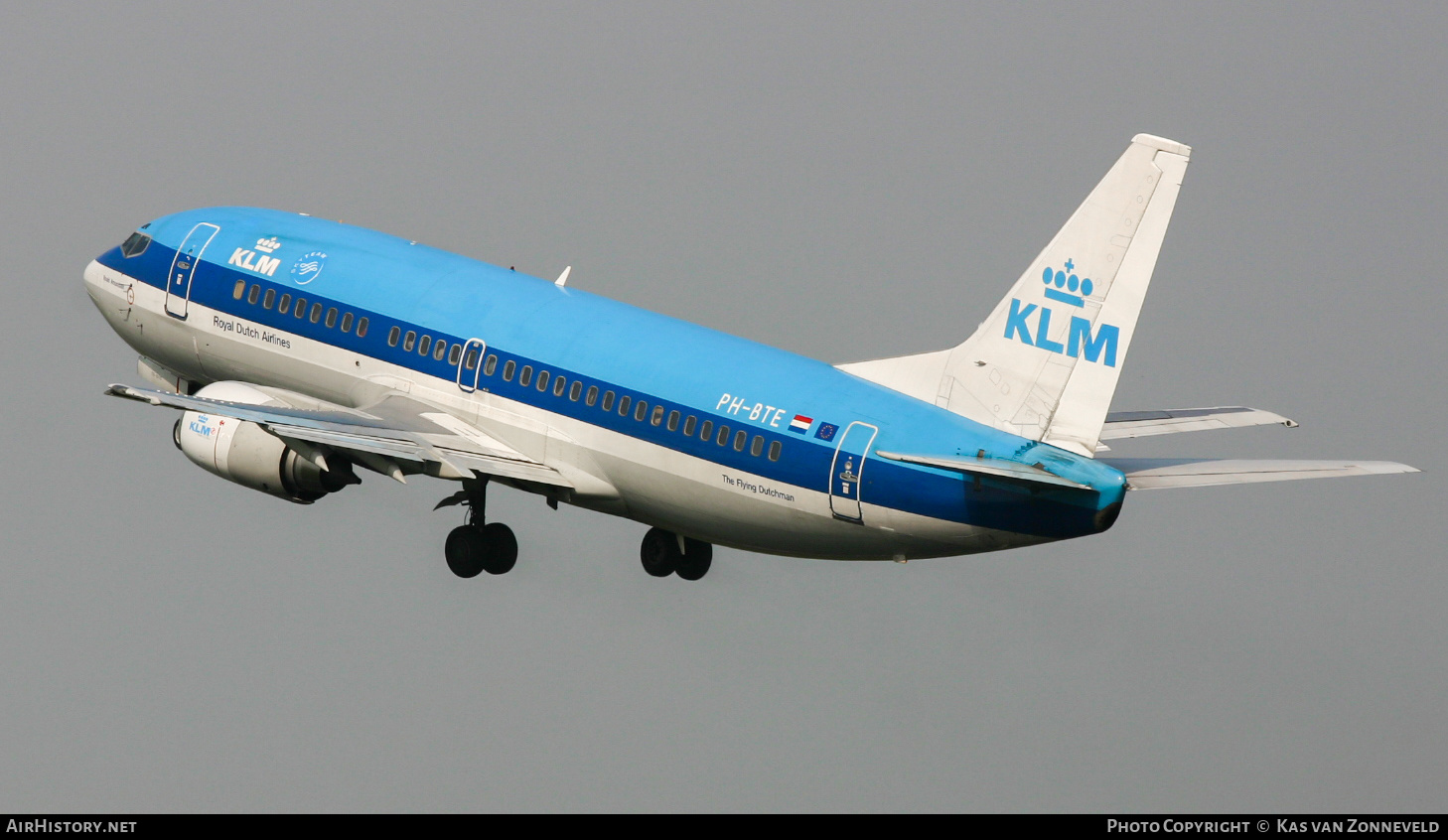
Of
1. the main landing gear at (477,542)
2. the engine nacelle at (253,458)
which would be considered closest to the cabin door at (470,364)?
the main landing gear at (477,542)

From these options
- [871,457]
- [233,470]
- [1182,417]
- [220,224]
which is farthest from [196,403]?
[1182,417]

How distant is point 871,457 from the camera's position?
41000 mm

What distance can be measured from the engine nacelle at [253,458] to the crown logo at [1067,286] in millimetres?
14142

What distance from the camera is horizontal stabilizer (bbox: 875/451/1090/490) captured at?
38.5 m

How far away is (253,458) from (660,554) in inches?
346

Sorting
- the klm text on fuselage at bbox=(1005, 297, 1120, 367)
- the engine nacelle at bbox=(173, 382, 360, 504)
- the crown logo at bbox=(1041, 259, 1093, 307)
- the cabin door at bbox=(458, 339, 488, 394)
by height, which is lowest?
the engine nacelle at bbox=(173, 382, 360, 504)

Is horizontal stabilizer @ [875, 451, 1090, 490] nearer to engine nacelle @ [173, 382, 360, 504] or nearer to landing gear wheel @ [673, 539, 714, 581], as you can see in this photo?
landing gear wheel @ [673, 539, 714, 581]

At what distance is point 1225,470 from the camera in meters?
37.6

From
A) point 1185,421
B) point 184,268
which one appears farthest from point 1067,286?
point 184,268

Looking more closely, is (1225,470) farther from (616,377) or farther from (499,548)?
(499,548)

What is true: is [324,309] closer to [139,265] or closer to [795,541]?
[139,265]

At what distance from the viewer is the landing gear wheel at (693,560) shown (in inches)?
1913

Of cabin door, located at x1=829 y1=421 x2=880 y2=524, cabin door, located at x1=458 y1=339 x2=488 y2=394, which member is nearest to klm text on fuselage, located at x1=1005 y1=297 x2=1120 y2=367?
cabin door, located at x1=829 y1=421 x2=880 y2=524

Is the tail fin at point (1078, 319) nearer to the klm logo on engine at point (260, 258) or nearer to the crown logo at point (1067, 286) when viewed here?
the crown logo at point (1067, 286)
